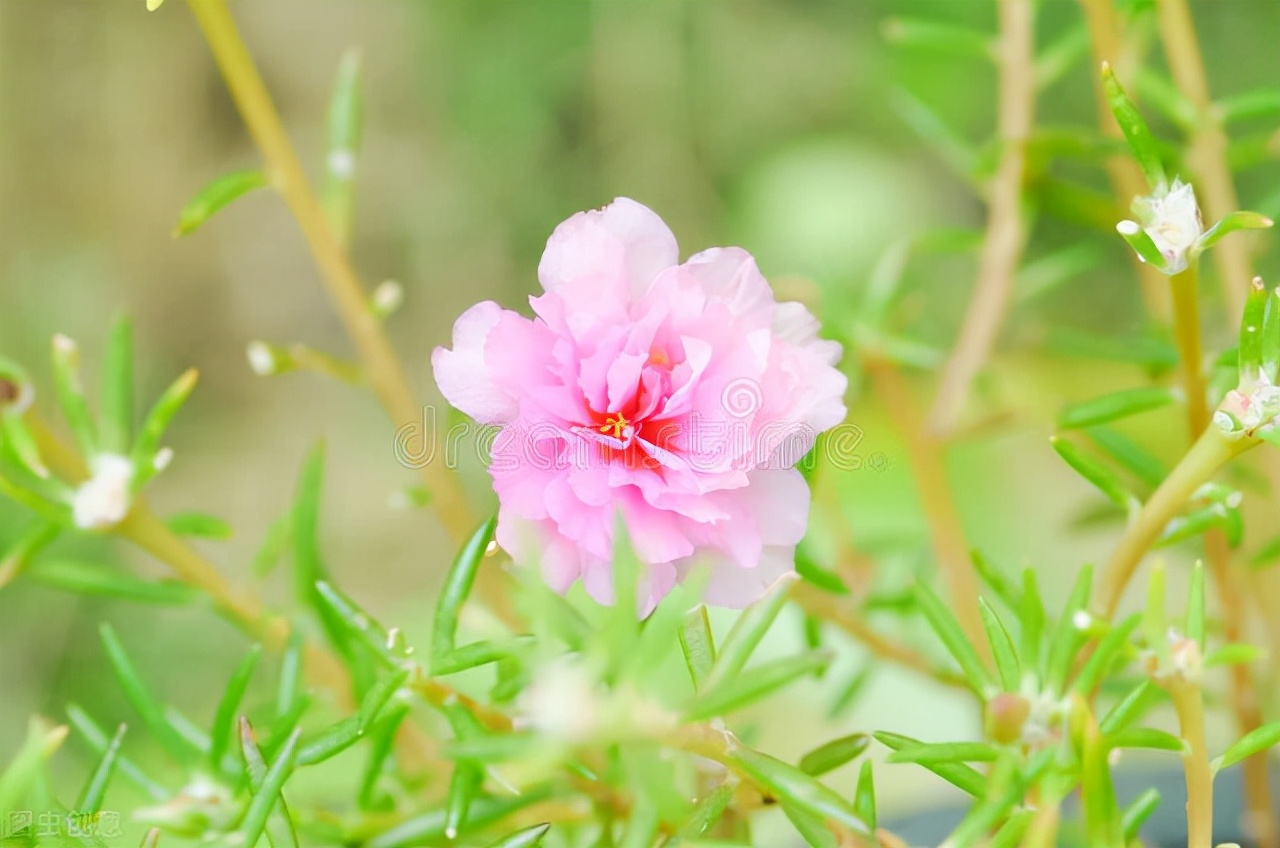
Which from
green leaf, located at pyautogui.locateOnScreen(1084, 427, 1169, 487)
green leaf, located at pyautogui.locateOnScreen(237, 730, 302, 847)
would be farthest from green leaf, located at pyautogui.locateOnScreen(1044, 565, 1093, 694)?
green leaf, located at pyautogui.locateOnScreen(237, 730, 302, 847)

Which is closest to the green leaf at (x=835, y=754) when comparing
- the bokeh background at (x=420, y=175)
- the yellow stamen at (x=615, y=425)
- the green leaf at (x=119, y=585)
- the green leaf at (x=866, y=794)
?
the green leaf at (x=866, y=794)

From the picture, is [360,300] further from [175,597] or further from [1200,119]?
[1200,119]

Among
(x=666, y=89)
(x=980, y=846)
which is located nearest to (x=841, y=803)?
(x=980, y=846)

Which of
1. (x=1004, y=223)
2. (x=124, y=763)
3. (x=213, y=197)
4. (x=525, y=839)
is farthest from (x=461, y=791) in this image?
(x=1004, y=223)

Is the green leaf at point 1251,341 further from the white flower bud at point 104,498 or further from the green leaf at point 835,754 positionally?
the white flower bud at point 104,498

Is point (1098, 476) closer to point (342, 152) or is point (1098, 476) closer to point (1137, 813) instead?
point (1137, 813)

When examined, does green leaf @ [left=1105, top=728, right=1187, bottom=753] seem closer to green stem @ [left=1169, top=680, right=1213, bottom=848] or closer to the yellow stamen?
green stem @ [left=1169, top=680, right=1213, bottom=848]
